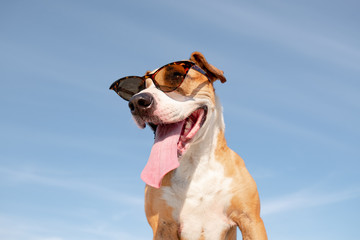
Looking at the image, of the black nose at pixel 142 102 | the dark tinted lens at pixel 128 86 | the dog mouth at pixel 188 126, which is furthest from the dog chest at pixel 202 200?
the dark tinted lens at pixel 128 86

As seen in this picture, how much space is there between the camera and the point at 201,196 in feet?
16.6

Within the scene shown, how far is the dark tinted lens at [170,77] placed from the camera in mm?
5133

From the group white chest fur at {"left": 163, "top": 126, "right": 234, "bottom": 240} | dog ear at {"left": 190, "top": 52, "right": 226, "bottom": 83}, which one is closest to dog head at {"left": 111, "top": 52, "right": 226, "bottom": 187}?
dog ear at {"left": 190, "top": 52, "right": 226, "bottom": 83}

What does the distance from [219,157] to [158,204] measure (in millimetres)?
989

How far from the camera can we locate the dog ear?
17.6 ft

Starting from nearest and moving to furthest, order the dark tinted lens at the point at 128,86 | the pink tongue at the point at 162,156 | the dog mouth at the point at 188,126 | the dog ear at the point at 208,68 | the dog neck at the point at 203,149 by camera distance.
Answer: the pink tongue at the point at 162,156, the dog mouth at the point at 188,126, the dog neck at the point at 203,149, the dog ear at the point at 208,68, the dark tinted lens at the point at 128,86

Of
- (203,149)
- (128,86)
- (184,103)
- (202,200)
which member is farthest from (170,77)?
(202,200)

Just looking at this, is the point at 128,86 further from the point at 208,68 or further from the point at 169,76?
the point at 208,68

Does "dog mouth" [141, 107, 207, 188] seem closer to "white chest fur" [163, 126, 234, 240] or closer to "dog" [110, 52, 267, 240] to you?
"dog" [110, 52, 267, 240]

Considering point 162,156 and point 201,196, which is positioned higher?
point 162,156

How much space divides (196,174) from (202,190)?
215 millimetres

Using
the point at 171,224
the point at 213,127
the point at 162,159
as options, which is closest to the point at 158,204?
the point at 171,224

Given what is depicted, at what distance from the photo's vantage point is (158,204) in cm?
515

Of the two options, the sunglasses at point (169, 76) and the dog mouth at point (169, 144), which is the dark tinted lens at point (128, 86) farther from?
the dog mouth at point (169, 144)
